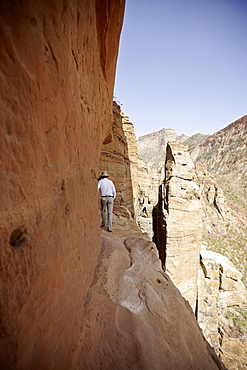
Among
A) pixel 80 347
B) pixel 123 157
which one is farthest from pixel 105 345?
pixel 123 157

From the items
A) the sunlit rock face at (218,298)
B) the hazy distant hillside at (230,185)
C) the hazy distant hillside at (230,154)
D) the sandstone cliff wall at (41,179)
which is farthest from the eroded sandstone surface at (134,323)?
the hazy distant hillside at (230,154)

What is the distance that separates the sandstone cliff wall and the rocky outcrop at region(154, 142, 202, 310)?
35.5 feet

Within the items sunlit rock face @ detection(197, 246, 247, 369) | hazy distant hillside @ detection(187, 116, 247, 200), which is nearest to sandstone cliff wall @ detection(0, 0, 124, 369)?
sunlit rock face @ detection(197, 246, 247, 369)

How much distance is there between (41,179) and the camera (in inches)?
48.3

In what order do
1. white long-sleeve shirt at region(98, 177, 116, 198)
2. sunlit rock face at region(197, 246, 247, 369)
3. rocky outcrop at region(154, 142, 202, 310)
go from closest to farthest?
white long-sleeve shirt at region(98, 177, 116, 198) < rocky outcrop at region(154, 142, 202, 310) < sunlit rock face at region(197, 246, 247, 369)

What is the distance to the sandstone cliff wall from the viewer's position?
0.89 m

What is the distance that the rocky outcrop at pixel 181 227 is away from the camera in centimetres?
1191

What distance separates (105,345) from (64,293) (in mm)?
725

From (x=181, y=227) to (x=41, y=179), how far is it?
1213cm

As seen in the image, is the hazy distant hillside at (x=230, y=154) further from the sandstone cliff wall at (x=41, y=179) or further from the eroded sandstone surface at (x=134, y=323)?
the sandstone cliff wall at (x=41, y=179)

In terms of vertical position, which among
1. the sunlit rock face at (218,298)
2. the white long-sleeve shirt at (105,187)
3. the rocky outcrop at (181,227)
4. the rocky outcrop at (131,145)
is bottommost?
the sunlit rock face at (218,298)

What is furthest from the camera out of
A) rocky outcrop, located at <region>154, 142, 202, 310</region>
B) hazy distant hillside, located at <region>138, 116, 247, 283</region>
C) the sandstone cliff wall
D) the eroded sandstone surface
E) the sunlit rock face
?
hazy distant hillside, located at <region>138, 116, 247, 283</region>

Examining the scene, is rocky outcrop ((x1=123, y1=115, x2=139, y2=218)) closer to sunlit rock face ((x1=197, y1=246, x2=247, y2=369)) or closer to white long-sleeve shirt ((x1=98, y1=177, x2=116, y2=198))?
white long-sleeve shirt ((x1=98, y1=177, x2=116, y2=198))

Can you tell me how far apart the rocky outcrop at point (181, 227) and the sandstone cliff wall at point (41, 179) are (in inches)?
425
